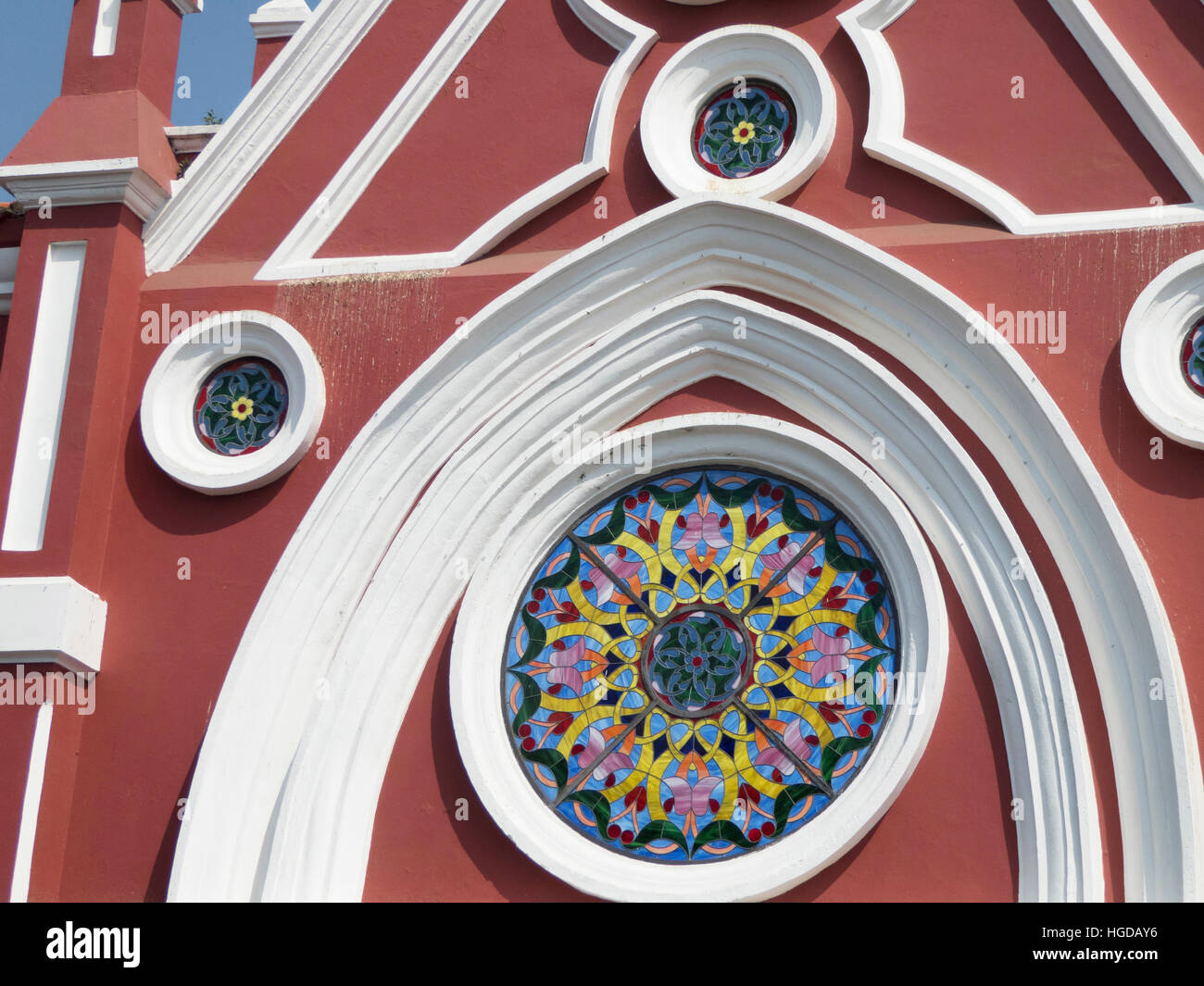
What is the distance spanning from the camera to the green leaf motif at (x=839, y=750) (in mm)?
8703

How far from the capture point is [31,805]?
908 cm

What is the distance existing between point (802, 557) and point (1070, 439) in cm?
138

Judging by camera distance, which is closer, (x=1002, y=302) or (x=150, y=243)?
(x=1002, y=302)

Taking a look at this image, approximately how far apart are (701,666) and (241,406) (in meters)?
2.78

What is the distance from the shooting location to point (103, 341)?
9.88 meters

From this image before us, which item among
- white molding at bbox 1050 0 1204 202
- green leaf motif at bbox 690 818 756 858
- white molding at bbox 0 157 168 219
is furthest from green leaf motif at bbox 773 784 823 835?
white molding at bbox 0 157 168 219

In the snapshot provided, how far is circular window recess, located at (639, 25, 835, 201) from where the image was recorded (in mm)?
9617

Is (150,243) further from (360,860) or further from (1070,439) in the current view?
(1070,439)

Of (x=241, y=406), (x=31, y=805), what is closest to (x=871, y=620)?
(x=241, y=406)

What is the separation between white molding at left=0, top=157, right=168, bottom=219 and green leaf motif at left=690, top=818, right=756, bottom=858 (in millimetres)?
4509

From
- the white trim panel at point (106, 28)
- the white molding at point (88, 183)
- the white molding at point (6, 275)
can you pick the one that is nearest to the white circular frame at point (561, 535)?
the white molding at point (88, 183)

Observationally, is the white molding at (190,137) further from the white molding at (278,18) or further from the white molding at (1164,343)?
the white molding at (1164,343)

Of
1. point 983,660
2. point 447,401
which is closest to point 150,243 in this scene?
point 447,401

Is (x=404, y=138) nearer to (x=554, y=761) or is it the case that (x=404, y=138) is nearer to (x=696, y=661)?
(x=696, y=661)
